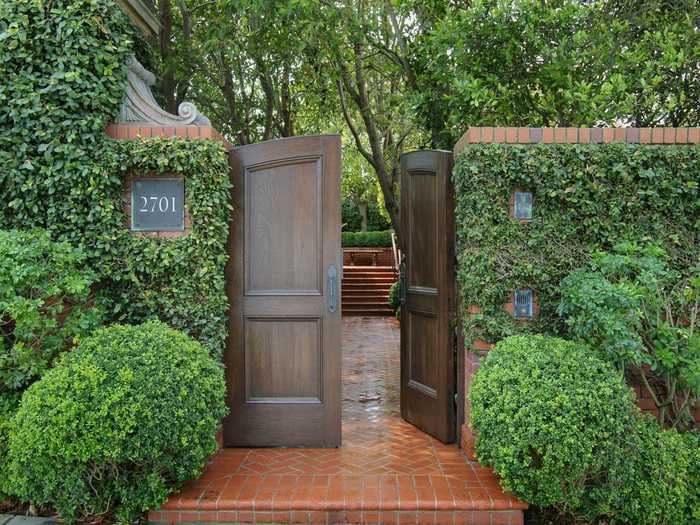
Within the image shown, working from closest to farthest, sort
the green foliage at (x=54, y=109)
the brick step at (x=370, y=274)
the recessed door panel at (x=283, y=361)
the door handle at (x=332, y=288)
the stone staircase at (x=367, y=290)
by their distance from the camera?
the green foliage at (x=54, y=109), the door handle at (x=332, y=288), the recessed door panel at (x=283, y=361), the stone staircase at (x=367, y=290), the brick step at (x=370, y=274)

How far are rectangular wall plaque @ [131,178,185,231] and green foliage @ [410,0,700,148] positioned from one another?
9.39 ft

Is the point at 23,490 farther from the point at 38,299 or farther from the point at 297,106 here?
the point at 297,106

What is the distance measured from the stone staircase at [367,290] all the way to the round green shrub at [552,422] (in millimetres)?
12567

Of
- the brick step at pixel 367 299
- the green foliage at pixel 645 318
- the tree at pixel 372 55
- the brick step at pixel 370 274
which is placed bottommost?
the brick step at pixel 367 299

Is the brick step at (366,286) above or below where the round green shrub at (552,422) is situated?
below

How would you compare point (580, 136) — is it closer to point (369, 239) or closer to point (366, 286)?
point (366, 286)

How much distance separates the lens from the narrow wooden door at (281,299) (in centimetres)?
456

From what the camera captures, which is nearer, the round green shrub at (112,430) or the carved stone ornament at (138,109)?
the round green shrub at (112,430)

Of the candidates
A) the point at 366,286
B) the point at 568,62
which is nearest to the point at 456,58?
the point at 568,62

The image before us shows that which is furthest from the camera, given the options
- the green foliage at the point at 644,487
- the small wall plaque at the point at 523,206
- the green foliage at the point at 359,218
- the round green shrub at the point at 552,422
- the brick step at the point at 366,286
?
the green foliage at the point at 359,218

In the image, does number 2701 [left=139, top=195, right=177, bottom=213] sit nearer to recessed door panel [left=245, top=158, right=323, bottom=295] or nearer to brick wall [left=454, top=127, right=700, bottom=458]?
recessed door panel [left=245, top=158, right=323, bottom=295]

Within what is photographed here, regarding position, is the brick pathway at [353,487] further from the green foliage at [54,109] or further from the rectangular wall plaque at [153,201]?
the green foliage at [54,109]

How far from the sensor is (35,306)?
11.7 ft

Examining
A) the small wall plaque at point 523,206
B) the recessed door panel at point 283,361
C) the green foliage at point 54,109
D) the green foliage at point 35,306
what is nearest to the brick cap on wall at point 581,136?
the small wall plaque at point 523,206
